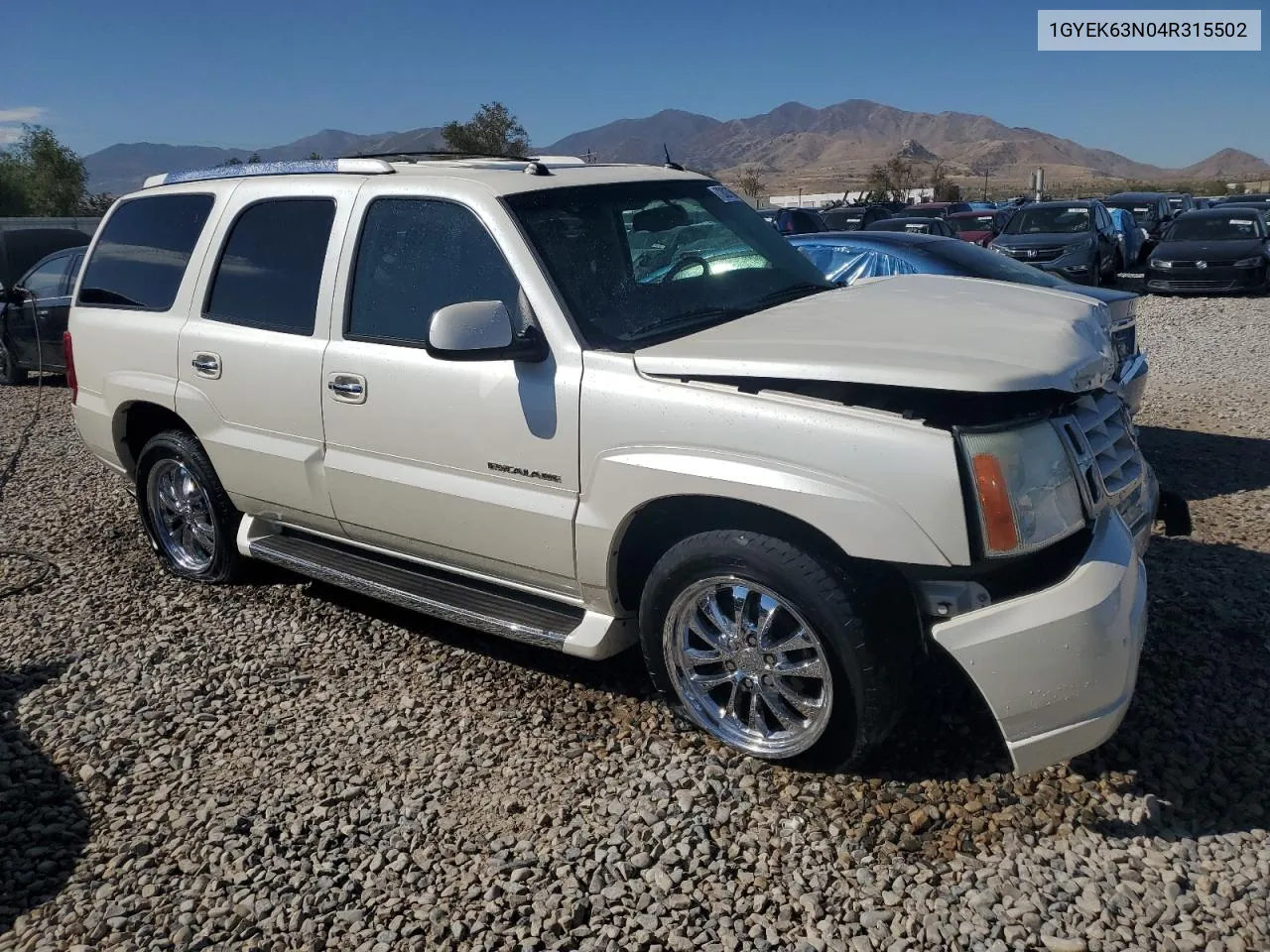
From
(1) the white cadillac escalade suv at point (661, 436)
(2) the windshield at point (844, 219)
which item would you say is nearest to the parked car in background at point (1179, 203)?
(2) the windshield at point (844, 219)

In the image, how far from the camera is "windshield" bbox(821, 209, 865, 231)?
26.5m

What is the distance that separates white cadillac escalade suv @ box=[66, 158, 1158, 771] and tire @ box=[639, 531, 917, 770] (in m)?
0.01

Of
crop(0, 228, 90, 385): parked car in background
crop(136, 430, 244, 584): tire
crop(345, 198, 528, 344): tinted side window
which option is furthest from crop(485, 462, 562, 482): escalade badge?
crop(0, 228, 90, 385): parked car in background

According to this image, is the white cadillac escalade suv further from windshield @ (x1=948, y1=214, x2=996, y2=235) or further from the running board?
windshield @ (x1=948, y1=214, x2=996, y2=235)

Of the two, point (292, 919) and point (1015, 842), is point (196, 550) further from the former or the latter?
point (1015, 842)

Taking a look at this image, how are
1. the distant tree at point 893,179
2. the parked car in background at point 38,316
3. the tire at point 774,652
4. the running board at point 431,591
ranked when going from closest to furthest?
1. the tire at point 774,652
2. the running board at point 431,591
3. the parked car in background at point 38,316
4. the distant tree at point 893,179

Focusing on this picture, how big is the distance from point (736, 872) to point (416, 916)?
928 mm

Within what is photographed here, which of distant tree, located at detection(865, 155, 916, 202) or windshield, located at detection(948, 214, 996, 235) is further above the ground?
distant tree, located at detection(865, 155, 916, 202)

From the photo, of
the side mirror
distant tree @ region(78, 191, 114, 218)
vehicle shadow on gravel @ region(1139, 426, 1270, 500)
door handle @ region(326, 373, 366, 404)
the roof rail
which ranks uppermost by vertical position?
distant tree @ region(78, 191, 114, 218)

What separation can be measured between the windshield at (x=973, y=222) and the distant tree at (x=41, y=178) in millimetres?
35535

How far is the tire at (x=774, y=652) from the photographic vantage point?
3137mm

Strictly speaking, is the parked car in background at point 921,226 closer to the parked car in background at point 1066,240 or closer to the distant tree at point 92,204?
the parked car in background at point 1066,240

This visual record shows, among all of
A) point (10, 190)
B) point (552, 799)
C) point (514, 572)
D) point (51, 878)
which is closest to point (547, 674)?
point (514, 572)

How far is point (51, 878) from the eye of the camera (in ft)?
10.5
